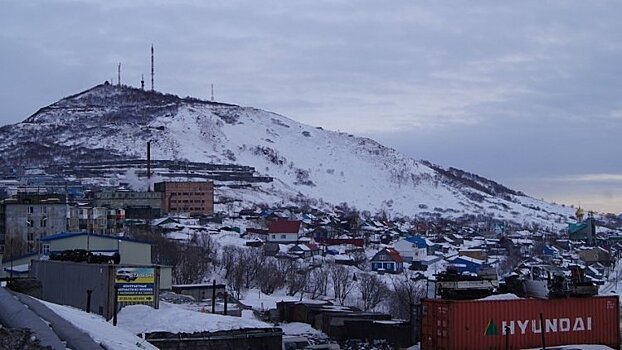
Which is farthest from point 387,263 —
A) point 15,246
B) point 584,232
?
point 584,232

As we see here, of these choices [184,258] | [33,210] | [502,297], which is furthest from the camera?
[33,210]

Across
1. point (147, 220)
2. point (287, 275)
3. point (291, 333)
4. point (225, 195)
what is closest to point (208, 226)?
point (147, 220)

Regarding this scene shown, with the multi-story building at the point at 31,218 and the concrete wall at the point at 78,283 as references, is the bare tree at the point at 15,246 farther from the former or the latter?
the concrete wall at the point at 78,283

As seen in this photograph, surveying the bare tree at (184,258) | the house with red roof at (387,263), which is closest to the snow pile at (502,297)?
the bare tree at (184,258)

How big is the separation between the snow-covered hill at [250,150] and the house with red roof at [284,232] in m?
40.1

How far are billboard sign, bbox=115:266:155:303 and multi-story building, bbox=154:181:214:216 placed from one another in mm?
72023

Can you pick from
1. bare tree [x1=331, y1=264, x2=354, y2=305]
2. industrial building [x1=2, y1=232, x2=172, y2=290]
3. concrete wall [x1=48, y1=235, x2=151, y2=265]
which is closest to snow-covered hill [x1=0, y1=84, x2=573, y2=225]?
bare tree [x1=331, y1=264, x2=354, y2=305]

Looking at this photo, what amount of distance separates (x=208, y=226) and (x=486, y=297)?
197 ft

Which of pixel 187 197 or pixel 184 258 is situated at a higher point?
pixel 187 197

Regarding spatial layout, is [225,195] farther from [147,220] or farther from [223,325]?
[223,325]

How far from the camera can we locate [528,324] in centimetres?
1984

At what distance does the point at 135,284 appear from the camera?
2108 centimetres

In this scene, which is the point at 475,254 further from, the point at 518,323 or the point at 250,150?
the point at 250,150

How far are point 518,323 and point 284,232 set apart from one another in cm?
5664
